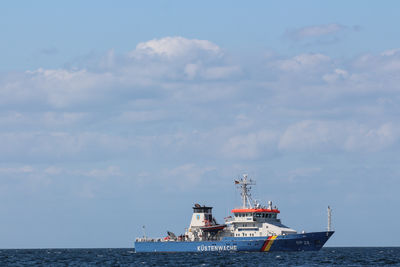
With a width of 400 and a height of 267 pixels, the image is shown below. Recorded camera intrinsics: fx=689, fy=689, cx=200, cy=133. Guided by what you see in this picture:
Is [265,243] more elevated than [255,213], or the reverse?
[255,213]

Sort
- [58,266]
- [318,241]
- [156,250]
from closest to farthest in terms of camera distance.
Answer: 1. [58,266]
2. [318,241]
3. [156,250]

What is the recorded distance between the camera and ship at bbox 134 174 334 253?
325 feet

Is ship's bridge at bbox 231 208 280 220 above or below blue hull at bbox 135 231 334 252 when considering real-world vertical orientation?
above

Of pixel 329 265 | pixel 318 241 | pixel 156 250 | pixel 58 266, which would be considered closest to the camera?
pixel 329 265

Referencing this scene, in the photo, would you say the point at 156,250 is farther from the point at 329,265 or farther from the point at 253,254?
the point at 329,265

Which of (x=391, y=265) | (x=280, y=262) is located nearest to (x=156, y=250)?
(x=280, y=262)

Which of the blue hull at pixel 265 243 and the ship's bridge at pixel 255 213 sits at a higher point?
the ship's bridge at pixel 255 213

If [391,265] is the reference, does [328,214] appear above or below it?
above

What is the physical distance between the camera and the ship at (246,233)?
99.0 m

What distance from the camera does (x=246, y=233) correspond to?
100375 millimetres

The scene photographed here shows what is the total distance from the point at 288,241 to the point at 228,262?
1600 cm

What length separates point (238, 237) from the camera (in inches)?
3949

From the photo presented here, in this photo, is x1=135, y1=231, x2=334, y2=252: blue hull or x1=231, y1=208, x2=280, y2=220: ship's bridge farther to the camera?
x1=231, y1=208, x2=280, y2=220: ship's bridge

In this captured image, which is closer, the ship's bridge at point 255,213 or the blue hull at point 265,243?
the blue hull at point 265,243
